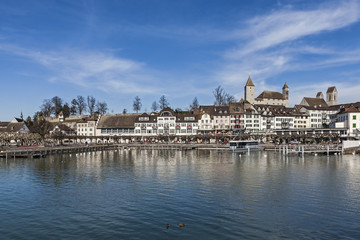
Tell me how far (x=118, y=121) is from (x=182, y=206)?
103 meters

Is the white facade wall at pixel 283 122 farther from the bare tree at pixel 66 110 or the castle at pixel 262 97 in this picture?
the bare tree at pixel 66 110

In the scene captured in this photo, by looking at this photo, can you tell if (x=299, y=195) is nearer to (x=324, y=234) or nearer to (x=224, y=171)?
(x=324, y=234)

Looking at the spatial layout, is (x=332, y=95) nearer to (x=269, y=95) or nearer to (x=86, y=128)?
(x=269, y=95)

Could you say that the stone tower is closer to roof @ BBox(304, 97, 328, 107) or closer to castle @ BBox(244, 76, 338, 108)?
castle @ BBox(244, 76, 338, 108)

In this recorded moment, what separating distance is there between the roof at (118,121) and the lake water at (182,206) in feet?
267

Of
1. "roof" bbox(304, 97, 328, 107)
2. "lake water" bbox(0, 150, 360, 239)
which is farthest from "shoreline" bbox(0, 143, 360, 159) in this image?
"roof" bbox(304, 97, 328, 107)

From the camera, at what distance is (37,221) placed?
2261 centimetres

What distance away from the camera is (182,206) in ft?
84.9

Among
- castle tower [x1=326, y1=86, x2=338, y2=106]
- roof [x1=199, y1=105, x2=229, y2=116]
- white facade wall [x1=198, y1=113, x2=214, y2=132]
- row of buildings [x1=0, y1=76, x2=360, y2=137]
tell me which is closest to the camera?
row of buildings [x1=0, y1=76, x2=360, y2=137]

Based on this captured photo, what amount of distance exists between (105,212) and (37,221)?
16.2 feet

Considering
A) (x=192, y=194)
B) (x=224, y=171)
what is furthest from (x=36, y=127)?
(x=192, y=194)

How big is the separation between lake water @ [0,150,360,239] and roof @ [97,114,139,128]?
81.5 metres

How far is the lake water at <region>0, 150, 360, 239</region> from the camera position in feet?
66.1

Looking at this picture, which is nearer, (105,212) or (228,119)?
(105,212)
